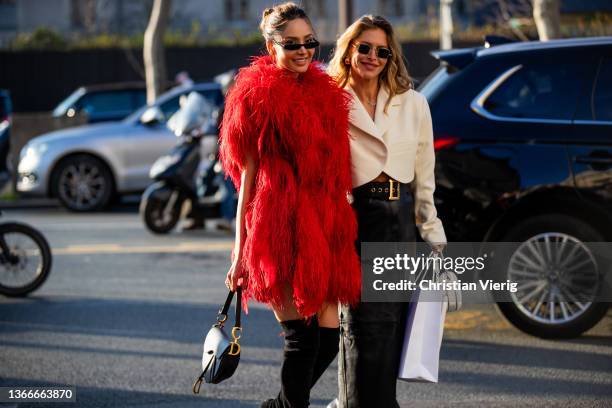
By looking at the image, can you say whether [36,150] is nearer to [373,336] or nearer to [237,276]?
[237,276]

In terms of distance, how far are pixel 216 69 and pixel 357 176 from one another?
2929 cm

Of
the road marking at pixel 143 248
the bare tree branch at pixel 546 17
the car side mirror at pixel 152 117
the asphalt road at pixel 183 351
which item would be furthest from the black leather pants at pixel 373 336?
the car side mirror at pixel 152 117

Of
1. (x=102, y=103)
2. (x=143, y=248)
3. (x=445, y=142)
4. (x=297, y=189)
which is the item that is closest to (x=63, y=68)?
(x=102, y=103)

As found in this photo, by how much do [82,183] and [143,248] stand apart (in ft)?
14.0

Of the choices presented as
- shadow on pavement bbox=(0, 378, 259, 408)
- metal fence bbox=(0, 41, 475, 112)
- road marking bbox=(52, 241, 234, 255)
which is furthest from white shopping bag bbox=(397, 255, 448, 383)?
metal fence bbox=(0, 41, 475, 112)

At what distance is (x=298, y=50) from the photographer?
421cm

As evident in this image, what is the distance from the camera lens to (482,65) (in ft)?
22.7

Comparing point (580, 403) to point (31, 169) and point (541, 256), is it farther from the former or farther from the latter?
point (31, 169)

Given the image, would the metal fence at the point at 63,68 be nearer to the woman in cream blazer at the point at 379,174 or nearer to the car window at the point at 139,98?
the car window at the point at 139,98

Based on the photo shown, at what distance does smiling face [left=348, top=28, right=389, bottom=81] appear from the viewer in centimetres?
437

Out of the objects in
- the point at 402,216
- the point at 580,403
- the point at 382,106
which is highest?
the point at 382,106

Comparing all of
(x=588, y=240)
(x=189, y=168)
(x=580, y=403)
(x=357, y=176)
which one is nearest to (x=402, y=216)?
(x=357, y=176)

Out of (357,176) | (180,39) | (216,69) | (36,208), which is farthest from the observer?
(180,39)
